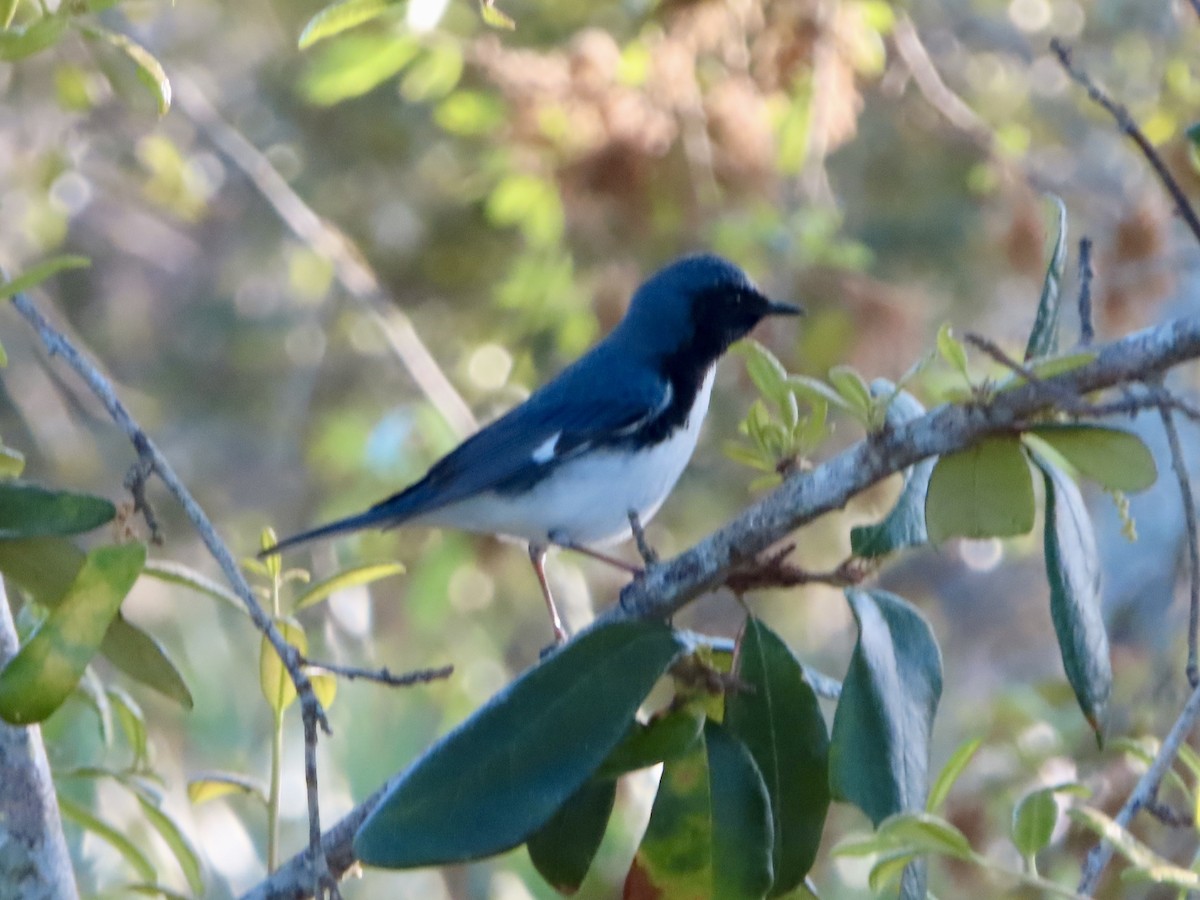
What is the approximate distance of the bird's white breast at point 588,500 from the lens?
326cm

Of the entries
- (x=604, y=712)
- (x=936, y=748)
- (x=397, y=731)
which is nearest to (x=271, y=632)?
(x=604, y=712)

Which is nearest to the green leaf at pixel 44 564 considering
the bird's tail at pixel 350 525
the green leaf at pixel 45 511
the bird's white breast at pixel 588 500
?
the green leaf at pixel 45 511

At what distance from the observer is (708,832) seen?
152 cm

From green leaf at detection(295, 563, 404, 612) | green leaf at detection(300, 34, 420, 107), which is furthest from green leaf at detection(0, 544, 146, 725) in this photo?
green leaf at detection(300, 34, 420, 107)

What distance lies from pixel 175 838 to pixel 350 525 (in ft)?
3.46

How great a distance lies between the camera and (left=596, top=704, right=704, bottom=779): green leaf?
1.54 metres

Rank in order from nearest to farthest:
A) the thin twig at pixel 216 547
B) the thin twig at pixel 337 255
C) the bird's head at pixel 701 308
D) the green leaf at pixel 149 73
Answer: the thin twig at pixel 216 547 < the green leaf at pixel 149 73 < the bird's head at pixel 701 308 < the thin twig at pixel 337 255

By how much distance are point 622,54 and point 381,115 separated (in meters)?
1.67

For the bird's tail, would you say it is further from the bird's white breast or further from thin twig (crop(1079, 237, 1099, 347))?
thin twig (crop(1079, 237, 1099, 347))

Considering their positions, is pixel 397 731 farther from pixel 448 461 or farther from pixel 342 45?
pixel 342 45

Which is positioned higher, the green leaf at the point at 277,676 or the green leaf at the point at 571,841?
the green leaf at the point at 277,676

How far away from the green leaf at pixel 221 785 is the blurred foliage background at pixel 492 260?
731mm

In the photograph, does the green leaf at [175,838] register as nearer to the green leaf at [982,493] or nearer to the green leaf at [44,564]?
the green leaf at [44,564]

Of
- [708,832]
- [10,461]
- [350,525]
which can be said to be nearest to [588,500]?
[350,525]
